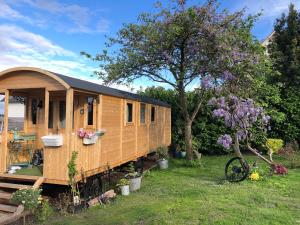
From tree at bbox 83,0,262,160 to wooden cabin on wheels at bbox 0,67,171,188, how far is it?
188 cm

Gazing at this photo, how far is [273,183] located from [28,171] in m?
6.62

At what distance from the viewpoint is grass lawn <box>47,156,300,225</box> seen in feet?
20.2

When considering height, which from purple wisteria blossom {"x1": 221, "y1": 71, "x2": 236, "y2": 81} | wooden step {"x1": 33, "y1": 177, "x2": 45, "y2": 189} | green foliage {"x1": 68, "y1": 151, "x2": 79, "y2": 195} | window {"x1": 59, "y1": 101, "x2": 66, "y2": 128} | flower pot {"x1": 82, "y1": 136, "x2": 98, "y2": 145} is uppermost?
purple wisteria blossom {"x1": 221, "y1": 71, "x2": 236, "y2": 81}

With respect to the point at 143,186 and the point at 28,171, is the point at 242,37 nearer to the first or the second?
the point at 143,186

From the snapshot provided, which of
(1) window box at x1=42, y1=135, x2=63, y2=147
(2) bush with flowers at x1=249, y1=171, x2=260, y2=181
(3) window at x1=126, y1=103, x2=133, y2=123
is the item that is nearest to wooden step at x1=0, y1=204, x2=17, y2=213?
(1) window box at x1=42, y1=135, x2=63, y2=147

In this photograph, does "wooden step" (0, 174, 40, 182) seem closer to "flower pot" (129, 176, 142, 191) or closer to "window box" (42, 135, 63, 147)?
"window box" (42, 135, 63, 147)

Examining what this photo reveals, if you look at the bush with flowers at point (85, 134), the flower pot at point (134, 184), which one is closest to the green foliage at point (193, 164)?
the flower pot at point (134, 184)

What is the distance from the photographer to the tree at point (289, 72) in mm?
15586

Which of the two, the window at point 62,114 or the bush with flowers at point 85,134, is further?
the window at point 62,114

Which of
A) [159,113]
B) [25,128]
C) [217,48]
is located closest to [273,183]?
[217,48]

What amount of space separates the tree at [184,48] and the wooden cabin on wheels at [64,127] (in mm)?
1879

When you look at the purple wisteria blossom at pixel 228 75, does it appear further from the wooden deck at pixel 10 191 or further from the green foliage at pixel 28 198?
the green foliage at pixel 28 198

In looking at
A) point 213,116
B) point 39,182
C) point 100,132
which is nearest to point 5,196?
point 39,182

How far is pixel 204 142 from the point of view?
54.4ft
